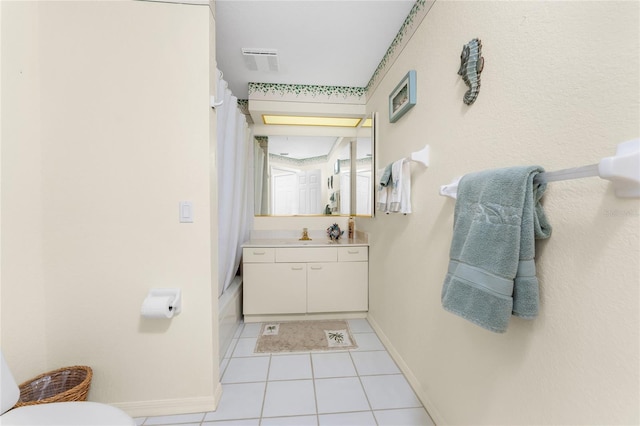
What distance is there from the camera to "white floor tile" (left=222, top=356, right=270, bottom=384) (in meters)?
1.67

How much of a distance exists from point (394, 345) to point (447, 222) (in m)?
1.14

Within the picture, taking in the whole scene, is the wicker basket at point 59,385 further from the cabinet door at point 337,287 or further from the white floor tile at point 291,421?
the cabinet door at point 337,287

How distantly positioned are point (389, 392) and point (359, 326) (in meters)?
0.86

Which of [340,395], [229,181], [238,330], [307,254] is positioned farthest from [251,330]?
[229,181]

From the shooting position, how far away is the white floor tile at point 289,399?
140cm

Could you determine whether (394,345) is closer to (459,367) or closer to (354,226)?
(459,367)

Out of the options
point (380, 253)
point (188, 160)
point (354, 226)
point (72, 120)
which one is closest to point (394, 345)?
point (380, 253)

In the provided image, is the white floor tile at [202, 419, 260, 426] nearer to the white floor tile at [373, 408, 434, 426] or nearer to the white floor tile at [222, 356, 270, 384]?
the white floor tile at [222, 356, 270, 384]

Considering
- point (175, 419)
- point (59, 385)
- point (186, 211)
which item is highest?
Result: point (186, 211)

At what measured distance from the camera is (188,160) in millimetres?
1357

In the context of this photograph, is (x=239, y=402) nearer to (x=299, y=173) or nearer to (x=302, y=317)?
(x=302, y=317)

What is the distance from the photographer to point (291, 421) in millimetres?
1333

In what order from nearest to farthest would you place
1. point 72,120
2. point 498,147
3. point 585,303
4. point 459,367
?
point 585,303
point 498,147
point 459,367
point 72,120

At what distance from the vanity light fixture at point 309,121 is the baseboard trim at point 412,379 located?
2123 mm
